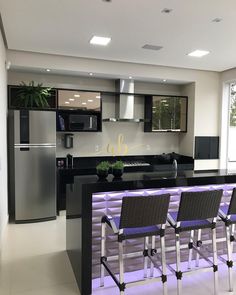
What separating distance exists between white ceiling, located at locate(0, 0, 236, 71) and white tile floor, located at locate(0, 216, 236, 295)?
3011 millimetres

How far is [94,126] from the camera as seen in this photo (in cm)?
564

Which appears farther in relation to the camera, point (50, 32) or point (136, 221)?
point (50, 32)

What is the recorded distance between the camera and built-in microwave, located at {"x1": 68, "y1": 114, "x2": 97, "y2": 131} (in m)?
5.46

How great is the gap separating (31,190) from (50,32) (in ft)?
8.57

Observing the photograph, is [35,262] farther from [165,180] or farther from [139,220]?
[165,180]

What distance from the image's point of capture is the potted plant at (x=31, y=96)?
494 cm

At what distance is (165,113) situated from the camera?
620 cm

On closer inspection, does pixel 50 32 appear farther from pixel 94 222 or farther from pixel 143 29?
pixel 94 222

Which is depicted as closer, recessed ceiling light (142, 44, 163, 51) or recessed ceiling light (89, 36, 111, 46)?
recessed ceiling light (89, 36, 111, 46)

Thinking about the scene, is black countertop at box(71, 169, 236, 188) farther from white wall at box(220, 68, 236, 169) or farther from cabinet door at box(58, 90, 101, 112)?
white wall at box(220, 68, 236, 169)

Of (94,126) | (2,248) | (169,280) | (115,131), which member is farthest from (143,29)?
(2,248)

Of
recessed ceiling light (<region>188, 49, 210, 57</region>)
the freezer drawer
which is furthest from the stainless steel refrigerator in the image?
recessed ceiling light (<region>188, 49, 210, 57</region>)

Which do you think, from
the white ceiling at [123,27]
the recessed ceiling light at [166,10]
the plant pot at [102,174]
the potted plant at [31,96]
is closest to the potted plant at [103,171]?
the plant pot at [102,174]

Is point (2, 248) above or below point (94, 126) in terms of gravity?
below
